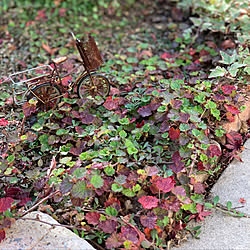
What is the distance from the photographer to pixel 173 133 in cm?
225

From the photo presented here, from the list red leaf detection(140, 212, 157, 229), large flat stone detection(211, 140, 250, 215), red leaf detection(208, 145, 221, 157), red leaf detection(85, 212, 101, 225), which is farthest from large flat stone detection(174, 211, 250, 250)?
red leaf detection(85, 212, 101, 225)

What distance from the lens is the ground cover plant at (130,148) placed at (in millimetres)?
1927

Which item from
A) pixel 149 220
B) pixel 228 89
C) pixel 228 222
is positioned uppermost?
pixel 228 89

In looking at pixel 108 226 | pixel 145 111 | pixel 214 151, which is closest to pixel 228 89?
pixel 214 151


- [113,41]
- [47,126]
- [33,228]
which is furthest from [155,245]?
[113,41]

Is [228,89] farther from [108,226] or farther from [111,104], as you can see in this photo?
[108,226]

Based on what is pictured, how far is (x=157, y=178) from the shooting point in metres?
2.04

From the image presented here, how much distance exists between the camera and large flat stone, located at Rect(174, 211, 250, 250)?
192 cm

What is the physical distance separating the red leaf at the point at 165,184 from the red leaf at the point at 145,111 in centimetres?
60

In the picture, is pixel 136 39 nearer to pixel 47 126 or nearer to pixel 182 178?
pixel 47 126

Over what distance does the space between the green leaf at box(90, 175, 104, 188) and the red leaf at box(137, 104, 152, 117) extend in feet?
2.29

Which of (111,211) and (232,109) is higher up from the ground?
(232,109)

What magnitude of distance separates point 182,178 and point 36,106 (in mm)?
1242

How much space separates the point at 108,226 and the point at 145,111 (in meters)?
0.93
